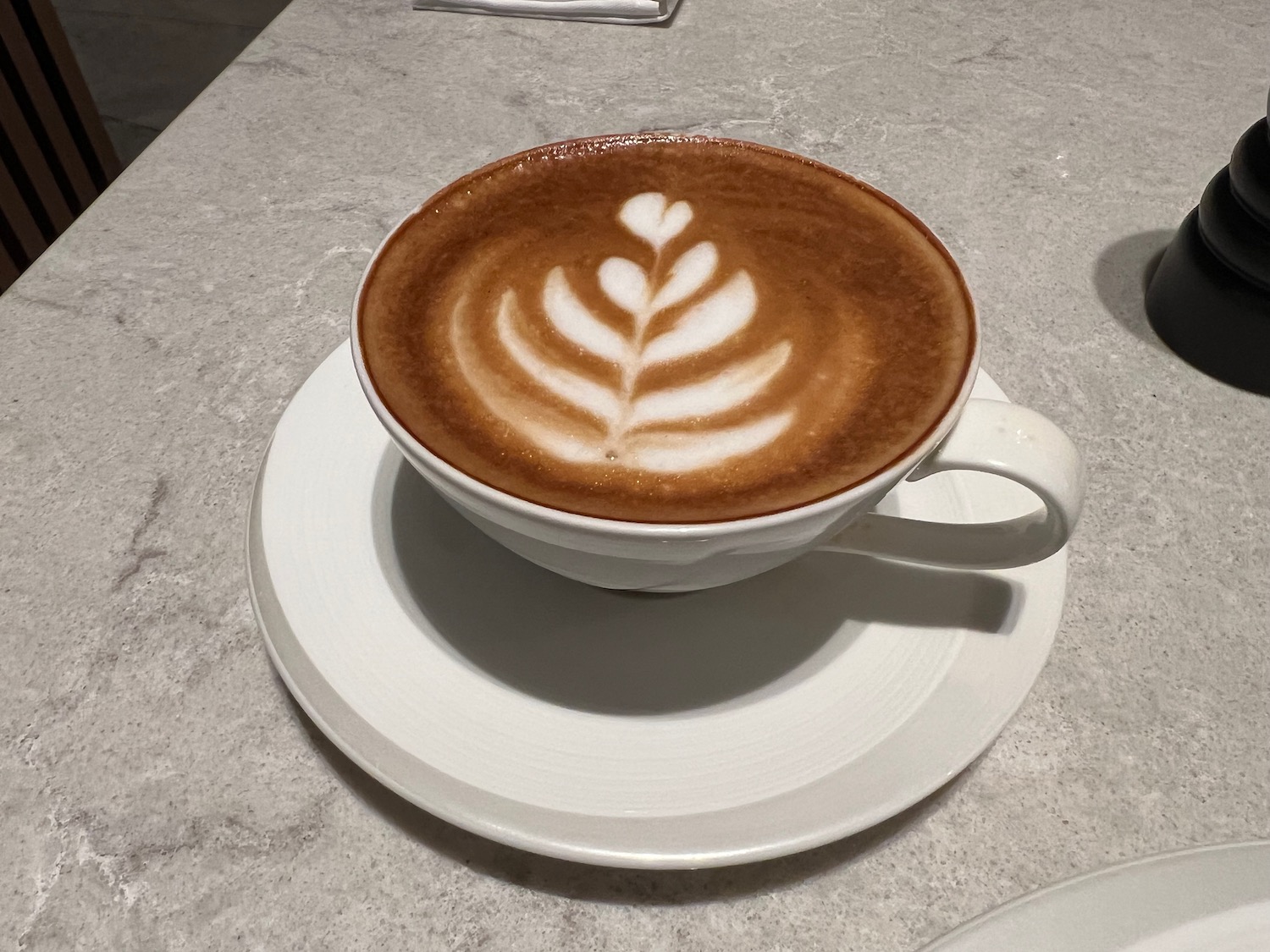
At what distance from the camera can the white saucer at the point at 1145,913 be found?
1.23ft

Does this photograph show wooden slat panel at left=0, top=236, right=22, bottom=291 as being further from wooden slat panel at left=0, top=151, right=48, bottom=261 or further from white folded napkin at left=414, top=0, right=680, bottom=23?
white folded napkin at left=414, top=0, right=680, bottom=23

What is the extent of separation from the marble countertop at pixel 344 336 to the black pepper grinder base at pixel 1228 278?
3cm

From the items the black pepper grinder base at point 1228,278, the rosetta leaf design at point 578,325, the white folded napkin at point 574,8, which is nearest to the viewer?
the rosetta leaf design at point 578,325

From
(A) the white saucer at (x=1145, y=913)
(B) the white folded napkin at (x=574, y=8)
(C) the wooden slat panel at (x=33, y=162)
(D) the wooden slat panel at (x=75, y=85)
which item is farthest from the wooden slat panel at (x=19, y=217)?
(A) the white saucer at (x=1145, y=913)

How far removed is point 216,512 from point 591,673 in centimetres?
28

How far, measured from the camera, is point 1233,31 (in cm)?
107

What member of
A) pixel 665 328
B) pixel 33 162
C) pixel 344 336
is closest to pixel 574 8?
pixel 344 336

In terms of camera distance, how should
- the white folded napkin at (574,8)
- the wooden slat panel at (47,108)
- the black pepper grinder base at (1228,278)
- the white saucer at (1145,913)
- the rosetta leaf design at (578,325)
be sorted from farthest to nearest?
1. the wooden slat panel at (47,108)
2. the white folded napkin at (574,8)
3. the black pepper grinder base at (1228,278)
4. the rosetta leaf design at (578,325)
5. the white saucer at (1145,913)

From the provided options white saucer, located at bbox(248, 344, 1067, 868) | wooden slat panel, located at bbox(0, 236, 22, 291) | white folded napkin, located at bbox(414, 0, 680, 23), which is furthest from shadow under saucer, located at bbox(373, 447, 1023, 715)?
wooden slat panel, located at bbox(0, 236, 22, 291)

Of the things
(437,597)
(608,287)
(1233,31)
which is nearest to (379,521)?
(437,597)

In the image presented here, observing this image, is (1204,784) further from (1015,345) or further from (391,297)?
(391,297)

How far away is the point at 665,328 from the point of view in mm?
529

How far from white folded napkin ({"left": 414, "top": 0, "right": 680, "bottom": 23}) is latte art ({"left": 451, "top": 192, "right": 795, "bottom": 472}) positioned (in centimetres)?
60

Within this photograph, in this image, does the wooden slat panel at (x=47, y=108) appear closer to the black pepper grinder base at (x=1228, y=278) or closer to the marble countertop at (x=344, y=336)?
the marble countertop at (x=344, y=336)
